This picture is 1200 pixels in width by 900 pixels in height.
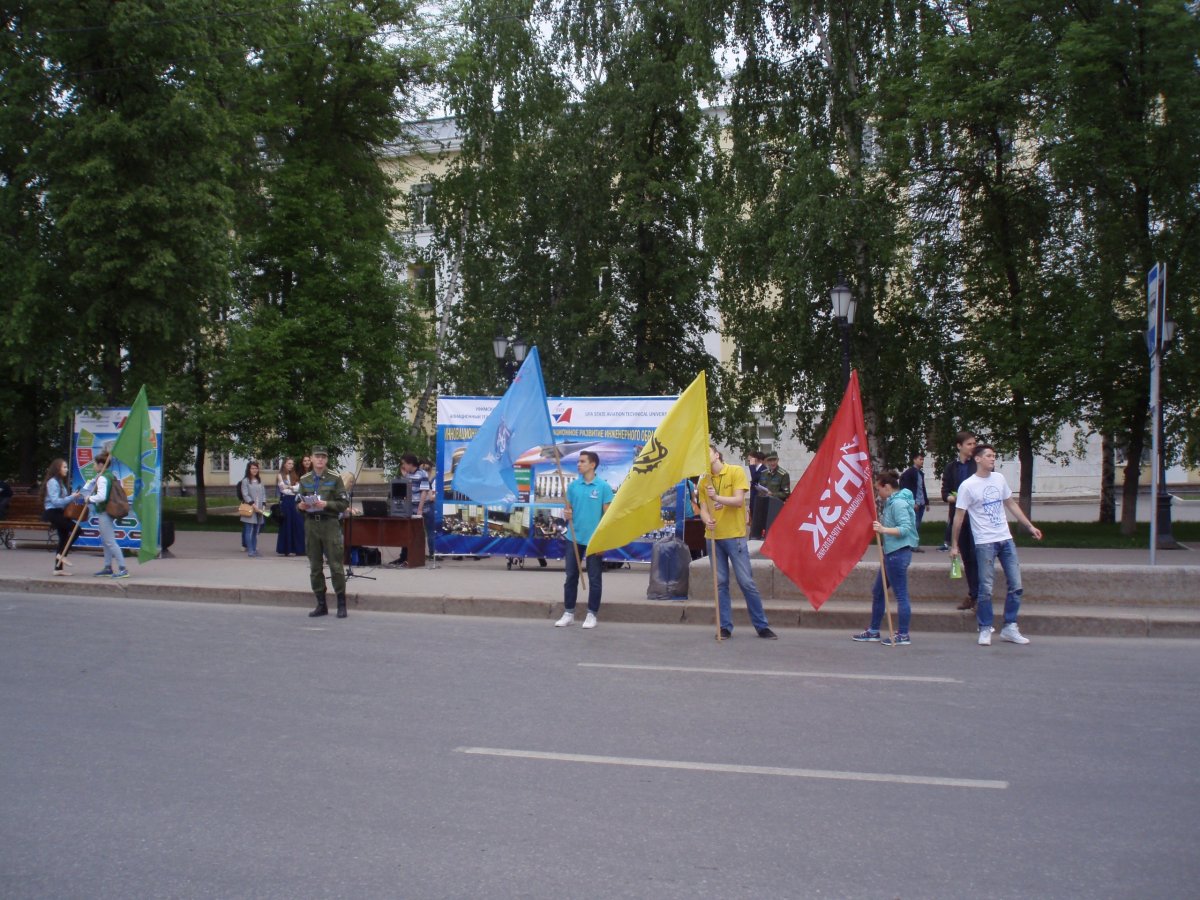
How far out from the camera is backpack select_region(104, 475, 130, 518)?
15.7 meters

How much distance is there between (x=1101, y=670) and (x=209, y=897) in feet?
24.8

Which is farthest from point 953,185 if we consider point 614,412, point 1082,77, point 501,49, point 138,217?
point 138,217

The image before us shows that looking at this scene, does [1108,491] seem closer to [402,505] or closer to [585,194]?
[585,194]

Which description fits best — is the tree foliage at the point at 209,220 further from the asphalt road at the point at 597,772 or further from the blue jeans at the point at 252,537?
the asphalt road at the point at 597,772

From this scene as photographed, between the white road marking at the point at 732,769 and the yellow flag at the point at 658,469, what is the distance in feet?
16.3

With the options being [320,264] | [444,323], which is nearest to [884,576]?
[320,264]

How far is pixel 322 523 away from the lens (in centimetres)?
1261

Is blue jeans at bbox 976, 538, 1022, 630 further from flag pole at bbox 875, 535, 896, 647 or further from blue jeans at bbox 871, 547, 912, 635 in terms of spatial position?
flag pole at bbox 875, 535, 896, 647

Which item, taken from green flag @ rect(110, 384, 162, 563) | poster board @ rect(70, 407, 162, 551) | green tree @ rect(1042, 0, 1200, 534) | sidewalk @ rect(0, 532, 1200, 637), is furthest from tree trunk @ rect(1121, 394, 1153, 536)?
poster board @ rect(70, 407, 162, 551)

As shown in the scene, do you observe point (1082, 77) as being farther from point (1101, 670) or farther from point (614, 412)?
point (1101, 670)

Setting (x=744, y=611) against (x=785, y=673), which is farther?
→ (x=744, y=611)

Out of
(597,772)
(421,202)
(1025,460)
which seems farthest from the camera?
(421,202)

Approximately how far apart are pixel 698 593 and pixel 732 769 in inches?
275

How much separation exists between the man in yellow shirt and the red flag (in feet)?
1.21
